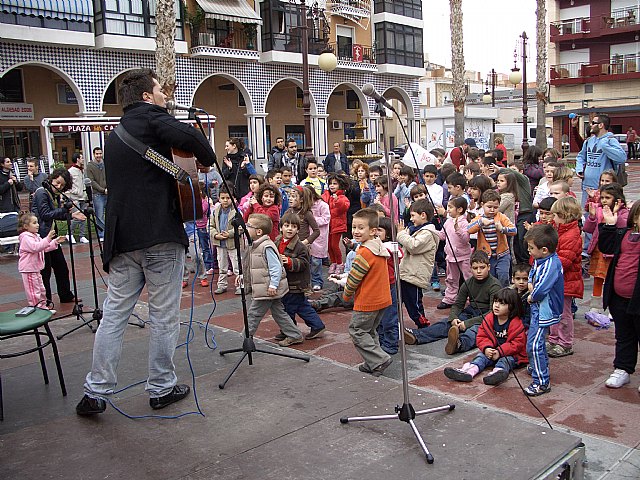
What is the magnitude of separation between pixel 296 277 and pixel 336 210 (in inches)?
116

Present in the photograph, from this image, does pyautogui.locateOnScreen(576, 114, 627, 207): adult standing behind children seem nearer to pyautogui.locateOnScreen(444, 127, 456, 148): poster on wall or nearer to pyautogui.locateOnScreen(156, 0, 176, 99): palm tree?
pyautogui.locateOnScreen(156, 0, 176, 99): palm tree

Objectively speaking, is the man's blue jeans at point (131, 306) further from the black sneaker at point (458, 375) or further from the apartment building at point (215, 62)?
the apartment building at point (215, 62)

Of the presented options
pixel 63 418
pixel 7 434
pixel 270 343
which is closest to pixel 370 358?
pixel 270 343

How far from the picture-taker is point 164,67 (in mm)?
A: 15297

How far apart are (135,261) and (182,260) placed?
30cm

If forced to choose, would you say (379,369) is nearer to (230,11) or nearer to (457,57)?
(457,57)

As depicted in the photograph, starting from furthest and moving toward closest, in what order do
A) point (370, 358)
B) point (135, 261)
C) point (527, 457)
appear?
point (370, 358) < point (135, 261) < point (527, 457)

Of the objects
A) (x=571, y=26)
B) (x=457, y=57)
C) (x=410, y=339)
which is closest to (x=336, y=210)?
(x=410, y=339)

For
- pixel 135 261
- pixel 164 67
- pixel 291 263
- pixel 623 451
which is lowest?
pixel 623 451

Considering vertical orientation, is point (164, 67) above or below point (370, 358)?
above

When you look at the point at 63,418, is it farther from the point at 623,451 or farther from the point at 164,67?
the point at 164,67

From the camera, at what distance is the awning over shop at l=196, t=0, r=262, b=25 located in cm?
2604

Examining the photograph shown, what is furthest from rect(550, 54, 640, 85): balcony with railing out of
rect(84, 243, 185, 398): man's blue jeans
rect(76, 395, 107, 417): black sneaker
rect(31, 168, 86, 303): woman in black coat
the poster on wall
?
rect(76, 395, 107, 417): black sneaker

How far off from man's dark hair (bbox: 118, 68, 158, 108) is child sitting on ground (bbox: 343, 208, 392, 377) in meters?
1.83
